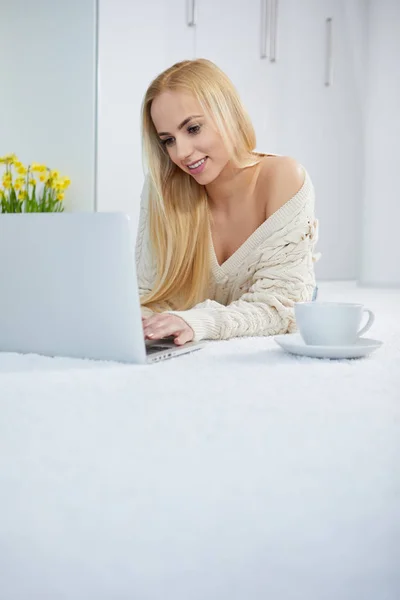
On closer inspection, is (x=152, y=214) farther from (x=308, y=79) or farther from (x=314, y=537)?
(x=308, y=79)

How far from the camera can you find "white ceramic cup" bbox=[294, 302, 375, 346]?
1057 mm

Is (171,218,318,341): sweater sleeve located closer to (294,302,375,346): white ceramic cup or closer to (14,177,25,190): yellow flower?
(294,302,375,346): white ceramic cup

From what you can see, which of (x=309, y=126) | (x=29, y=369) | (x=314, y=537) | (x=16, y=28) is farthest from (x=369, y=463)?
(x=309, y=126)

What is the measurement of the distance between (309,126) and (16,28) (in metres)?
1.69

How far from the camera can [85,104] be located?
2.81m

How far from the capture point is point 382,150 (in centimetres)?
436

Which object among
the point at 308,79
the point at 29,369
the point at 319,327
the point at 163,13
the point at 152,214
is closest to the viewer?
the point at 29,369

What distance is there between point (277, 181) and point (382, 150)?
2872 mm

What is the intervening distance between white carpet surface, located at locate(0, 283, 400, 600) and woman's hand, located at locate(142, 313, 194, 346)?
431mm

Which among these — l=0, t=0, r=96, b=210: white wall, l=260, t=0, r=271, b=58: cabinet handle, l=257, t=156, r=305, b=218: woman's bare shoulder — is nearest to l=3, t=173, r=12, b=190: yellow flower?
l=0, t=0, r=96, b=210: white wall

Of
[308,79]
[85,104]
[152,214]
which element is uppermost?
[308,79]

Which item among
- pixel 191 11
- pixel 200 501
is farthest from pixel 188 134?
pixel 191 11

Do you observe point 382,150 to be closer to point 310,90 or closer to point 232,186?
point 310,90

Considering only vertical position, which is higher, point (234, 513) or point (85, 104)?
point (85, 104)
